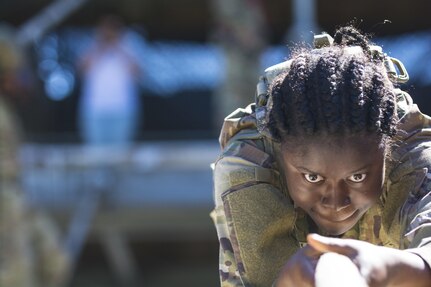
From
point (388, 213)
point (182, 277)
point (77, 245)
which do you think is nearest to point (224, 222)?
point (388, 213)

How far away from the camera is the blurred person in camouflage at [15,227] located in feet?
20.7

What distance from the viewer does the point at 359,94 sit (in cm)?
201

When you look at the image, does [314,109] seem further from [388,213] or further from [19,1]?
[19,1]

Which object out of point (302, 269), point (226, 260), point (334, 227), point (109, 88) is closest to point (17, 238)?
point (109, 88)

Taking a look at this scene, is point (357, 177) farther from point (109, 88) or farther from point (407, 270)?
point (109, 88)

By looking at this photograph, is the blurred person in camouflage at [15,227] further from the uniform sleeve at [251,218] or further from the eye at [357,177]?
the eye at [357,177]

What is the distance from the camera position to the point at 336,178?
202 centimetres

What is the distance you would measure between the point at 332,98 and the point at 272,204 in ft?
Result: 1.04

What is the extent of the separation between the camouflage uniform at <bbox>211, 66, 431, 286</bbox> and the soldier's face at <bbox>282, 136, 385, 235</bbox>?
83mm

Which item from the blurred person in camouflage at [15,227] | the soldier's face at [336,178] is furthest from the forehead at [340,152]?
the blurred person in camouflage at [15,227]

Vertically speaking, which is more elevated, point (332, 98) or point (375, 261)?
point (332, 98)

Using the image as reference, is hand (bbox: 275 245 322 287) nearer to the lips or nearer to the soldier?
the soldier

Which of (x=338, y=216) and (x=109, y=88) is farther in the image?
(x=109, y=88)

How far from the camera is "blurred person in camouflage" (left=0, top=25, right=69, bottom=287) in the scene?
20.7 feet
